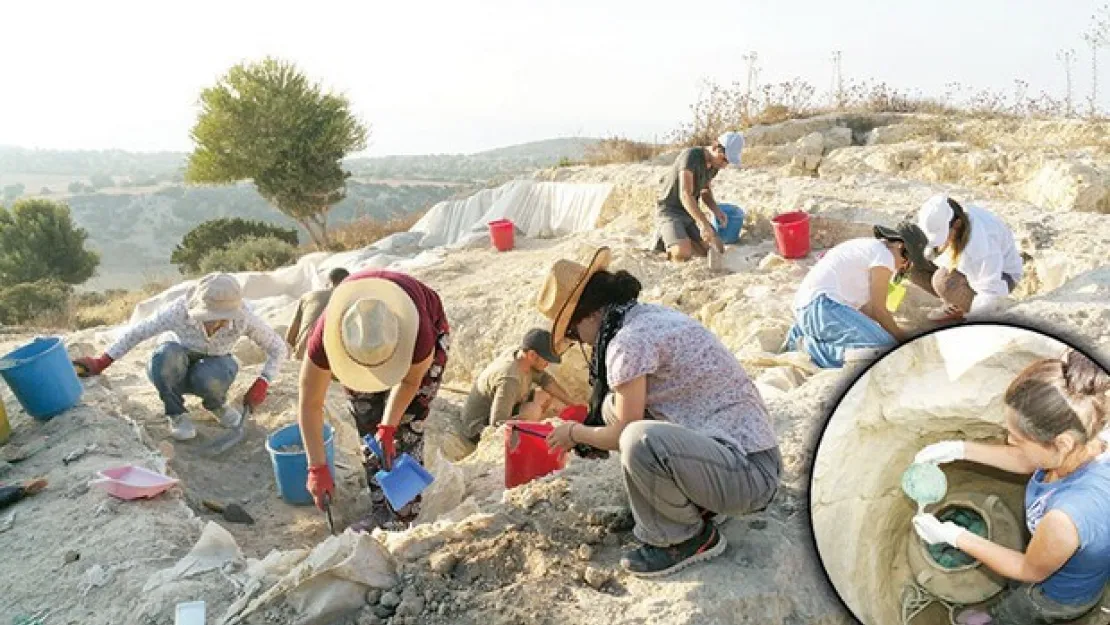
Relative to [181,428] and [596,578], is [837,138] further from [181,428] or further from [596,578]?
[596,578]

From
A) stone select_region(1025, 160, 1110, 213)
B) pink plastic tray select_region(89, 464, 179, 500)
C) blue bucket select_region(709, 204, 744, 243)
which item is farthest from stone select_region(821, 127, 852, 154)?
pink plastic tray select_region(89, 464, 179, 500)

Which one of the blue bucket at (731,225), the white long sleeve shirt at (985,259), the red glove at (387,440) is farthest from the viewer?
the blue bucket at (731,225)

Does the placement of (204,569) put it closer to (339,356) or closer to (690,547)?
(339,356)

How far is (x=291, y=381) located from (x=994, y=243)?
4.68m

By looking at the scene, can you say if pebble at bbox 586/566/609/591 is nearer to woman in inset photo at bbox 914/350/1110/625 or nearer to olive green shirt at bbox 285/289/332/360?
woman in inset photo at bbox 914/350/1110/625

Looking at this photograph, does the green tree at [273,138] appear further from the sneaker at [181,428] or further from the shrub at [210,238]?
the sneaker at [181,428]

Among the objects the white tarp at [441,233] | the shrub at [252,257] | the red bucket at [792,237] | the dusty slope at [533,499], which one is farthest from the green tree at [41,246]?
the red bucket at [792,237]

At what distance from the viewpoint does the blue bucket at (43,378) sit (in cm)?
414

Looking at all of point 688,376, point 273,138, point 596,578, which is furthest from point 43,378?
point 273,138

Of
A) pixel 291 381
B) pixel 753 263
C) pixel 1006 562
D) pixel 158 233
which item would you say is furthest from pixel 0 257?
pixel 158 233

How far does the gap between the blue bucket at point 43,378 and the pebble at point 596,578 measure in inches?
134

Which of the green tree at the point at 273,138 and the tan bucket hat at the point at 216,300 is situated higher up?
the green tree at the point at 273,138

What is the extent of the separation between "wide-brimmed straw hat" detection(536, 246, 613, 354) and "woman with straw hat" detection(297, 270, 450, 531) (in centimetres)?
64

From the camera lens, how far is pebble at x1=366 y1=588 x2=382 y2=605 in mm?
2432
